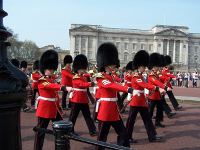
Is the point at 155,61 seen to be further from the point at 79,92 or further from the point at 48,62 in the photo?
the point at 48,62

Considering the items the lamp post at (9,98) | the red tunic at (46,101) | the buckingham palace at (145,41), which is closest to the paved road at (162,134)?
the red tunic at (46,101)

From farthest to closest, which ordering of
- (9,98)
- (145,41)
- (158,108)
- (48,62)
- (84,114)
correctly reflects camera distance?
1. (145,41)
2. (158,108)
3. (84,114)
4. (48,62)
5. (9,98)

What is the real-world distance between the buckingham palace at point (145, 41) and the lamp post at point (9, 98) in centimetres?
Result: 5324

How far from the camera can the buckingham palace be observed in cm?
5491

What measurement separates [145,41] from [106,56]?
57.0 metres

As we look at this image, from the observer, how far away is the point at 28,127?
4664 mm

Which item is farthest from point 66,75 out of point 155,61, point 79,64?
point 155,61

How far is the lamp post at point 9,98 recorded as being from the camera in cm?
155

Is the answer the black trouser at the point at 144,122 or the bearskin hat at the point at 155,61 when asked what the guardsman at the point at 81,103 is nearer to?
the black trouser at the point at 144,122

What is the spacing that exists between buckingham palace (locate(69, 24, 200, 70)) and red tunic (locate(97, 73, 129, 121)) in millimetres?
51864

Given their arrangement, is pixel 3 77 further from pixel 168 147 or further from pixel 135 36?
pixel 135 36

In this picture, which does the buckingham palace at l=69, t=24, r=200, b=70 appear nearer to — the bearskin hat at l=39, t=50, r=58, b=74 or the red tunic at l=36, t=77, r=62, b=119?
the bearskin hat at l=39, t=50, r=58, b=74

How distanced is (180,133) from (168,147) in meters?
0.98

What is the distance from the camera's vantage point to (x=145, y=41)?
190 feet
